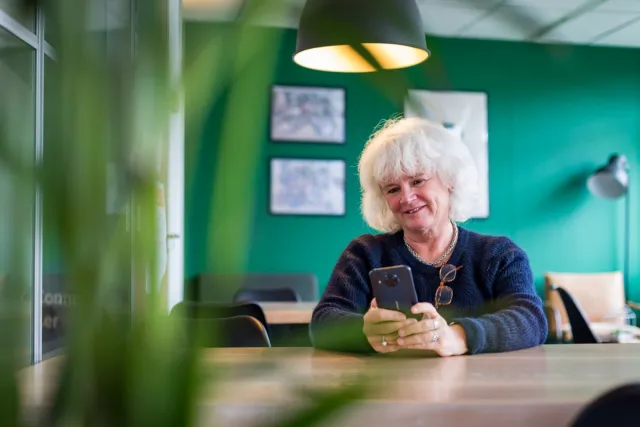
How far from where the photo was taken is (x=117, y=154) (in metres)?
0.23

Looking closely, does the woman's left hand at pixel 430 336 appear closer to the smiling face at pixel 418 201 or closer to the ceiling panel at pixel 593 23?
the smiling face at pixel 418 201

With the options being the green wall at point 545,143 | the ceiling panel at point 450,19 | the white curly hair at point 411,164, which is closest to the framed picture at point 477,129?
the green wall at point 545,143

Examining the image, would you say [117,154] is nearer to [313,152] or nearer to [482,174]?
[313,152]

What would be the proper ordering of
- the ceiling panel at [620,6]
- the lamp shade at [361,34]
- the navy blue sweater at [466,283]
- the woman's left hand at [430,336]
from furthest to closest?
1. the ceiling panel at [620,6]
2. the navy blue sweater at [466,283]
3. the woman's left hand at [430,336]
4. the lamp shade at [361,34]

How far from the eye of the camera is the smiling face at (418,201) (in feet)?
7.34

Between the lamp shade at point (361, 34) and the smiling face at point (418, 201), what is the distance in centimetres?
37

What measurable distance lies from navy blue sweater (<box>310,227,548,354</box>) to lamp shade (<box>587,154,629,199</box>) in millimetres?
4683

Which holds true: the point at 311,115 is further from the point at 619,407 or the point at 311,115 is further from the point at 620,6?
the point at 619,407

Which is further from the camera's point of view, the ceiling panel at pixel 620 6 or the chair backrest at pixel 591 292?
the chair backrest at pixel 591 292

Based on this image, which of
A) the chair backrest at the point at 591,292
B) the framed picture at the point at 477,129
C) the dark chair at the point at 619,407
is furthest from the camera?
the framed picture at the point at 477,129

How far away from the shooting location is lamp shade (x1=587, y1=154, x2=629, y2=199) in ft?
21.2

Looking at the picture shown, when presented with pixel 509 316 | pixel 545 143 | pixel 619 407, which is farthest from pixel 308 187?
pixel 619 407

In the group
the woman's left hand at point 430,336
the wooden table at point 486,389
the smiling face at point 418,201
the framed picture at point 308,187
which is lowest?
the wooden table at point 486,389

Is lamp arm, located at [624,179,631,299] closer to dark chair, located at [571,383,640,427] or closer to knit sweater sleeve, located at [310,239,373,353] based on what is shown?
knit sweater sleeve, located at [310,239,373,353]
